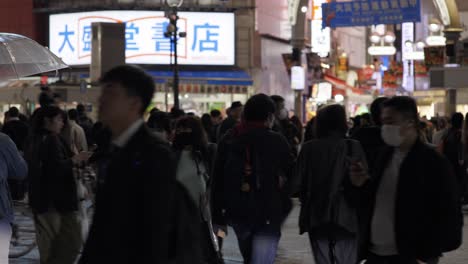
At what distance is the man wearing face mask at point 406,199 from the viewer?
6711 mm

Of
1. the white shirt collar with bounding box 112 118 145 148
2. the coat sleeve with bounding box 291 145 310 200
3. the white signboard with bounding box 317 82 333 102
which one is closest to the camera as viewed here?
the white shirt collar with bounding box 112 118 145 148

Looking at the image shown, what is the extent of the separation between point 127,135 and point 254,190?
14.2ft

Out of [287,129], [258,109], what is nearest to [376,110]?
[258,109]

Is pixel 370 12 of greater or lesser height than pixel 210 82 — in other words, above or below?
above

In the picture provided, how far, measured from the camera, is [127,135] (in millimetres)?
5180

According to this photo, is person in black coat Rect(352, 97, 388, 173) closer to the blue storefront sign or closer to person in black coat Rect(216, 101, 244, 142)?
person in black coat Rect(216, 101, 244, 142)

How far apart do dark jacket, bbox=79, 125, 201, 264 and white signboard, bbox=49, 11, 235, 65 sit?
46.1m

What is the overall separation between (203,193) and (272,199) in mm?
1366

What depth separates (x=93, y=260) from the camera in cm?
515

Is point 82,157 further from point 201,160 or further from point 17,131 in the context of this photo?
point 17,131

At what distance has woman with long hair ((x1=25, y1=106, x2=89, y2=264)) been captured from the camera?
995 cm

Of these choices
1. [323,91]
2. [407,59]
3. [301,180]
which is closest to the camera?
[301,180]

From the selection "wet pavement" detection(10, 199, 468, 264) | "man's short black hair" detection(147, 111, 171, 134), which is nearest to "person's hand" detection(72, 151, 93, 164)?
"wet pavement" detection(10, 199, 468, 264)

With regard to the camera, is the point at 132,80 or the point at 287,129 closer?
the point at 132,80
